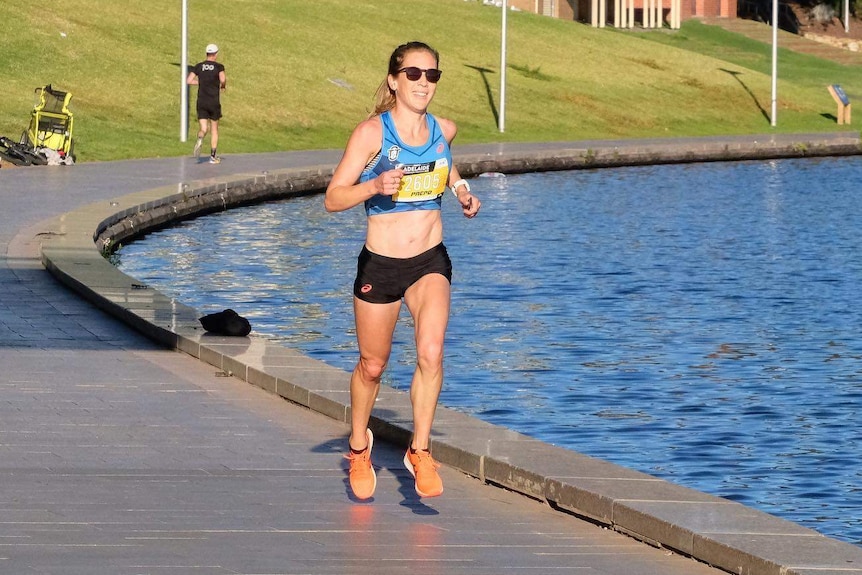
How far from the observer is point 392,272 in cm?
821

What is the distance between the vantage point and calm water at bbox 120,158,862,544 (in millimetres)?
11750

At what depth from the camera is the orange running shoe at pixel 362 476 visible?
8.25m

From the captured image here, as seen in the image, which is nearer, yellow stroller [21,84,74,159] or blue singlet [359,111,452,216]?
blue singlet [359,111,452,216]

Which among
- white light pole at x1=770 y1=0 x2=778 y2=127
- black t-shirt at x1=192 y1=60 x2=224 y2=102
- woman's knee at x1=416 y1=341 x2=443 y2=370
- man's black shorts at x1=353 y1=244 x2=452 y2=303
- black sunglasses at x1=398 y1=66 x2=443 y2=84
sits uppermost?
white light pole at x1=770 y1=0 x2=778 y2=127

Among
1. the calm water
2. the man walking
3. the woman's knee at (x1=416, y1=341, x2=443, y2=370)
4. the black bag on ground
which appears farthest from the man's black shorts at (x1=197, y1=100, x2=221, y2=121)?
the woman's knee at (x1=416, y1=341, x2=443, y2=370)

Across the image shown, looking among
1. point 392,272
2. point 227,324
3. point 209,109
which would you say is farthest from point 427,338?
point 209,109

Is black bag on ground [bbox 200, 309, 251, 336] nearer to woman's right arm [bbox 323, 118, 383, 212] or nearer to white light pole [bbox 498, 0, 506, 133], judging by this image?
woman's right arm [bbox 323, 118, 383, 212]

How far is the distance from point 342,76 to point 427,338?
44980 millimetres

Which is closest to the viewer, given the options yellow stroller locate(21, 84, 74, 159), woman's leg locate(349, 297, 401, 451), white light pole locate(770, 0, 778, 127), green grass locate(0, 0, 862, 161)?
woman's leg locate(349, 297, 401, 451)

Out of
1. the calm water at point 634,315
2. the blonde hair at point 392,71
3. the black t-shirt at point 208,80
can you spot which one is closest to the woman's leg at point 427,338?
the blonde hair at point 392,71

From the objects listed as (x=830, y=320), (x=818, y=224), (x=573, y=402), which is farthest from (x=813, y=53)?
(x=573, y=402)

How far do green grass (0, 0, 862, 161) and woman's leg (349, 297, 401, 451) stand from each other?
2900 centimetres

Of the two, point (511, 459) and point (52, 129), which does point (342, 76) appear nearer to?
point (52, 129)

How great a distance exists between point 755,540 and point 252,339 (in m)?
6.34
